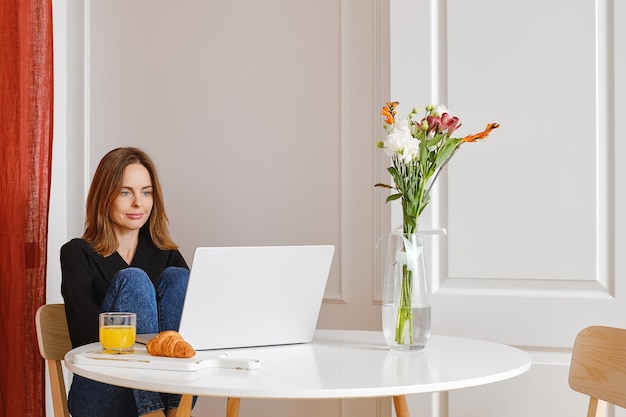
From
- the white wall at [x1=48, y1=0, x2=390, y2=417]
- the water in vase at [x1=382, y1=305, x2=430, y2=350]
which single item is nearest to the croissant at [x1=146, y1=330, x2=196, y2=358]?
the water in vase at [x1=382, y1=305, x2=430, y2=350]

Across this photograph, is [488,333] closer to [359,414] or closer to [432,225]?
[432,225]

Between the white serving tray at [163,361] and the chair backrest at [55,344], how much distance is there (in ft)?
1.40

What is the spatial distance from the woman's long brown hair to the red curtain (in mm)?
494

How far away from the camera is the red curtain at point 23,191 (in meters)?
2.74

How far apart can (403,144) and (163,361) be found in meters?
0.67

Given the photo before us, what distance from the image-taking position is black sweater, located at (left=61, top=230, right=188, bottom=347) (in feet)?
6.84

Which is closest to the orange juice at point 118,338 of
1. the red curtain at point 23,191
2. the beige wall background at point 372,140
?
the beige wall background at point 372,140

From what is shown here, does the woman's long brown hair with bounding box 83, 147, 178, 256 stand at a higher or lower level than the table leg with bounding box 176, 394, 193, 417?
higher

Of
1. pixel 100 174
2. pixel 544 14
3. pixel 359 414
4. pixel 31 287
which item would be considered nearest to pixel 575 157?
pixel 544 14

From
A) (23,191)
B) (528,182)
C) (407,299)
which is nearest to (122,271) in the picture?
(407,299)

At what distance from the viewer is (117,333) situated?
5.47 feet

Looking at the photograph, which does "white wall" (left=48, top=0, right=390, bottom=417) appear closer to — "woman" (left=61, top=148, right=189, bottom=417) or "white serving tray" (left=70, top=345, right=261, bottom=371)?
"woman" (left=61, top=148, right=189, bottom=417)

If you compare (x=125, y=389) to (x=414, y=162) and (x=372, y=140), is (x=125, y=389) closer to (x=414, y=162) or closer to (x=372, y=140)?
(x=414, y=162)

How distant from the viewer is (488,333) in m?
2.14
